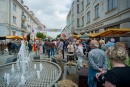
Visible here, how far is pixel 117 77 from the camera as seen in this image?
1.93 m

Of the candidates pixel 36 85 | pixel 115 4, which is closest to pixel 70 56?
pixel 36 85

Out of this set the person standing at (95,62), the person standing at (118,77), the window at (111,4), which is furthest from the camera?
the window at (111,4)

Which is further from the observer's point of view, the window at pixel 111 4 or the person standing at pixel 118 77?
the window at pixel 111 4

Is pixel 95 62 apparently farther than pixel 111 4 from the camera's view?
No

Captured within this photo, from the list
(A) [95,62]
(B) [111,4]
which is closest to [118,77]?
(A) [95,62]

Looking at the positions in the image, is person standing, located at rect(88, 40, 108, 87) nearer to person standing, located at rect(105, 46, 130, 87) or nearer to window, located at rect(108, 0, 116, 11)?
person standing, located at rect(105, 46, 130, 87)

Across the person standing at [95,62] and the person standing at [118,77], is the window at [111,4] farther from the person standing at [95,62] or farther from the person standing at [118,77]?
the person standing at [118,77]

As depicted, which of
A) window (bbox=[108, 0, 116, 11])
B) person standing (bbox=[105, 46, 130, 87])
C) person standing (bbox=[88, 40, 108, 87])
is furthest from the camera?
window (bbox=[108, 0, 116, 11])

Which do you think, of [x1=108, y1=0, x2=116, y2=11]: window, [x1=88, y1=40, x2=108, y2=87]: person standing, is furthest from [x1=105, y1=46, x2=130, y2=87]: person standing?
[x1=108, y1=0, x2=116, y2=11]: window

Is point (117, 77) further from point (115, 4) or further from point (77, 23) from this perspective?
point (77, 23)

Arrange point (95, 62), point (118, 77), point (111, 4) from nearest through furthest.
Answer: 1. point (118, 77)
2. point (95, 62)
3. point (111, 4)

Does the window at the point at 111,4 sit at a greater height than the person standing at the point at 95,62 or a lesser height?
greater

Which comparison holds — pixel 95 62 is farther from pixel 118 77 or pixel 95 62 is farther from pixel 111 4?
pixel 111 4

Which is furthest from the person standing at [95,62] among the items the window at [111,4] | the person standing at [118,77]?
the window at [111,4]
